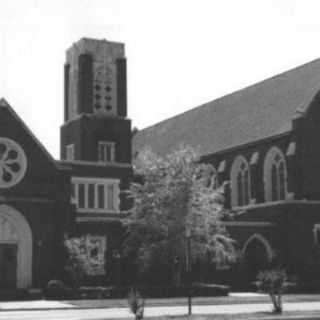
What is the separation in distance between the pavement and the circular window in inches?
375

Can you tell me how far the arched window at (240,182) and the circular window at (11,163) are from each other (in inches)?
727

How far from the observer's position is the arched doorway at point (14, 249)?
4222 cm

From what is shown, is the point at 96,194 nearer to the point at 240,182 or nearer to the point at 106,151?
the point at 106,151

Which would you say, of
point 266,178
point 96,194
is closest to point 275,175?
point 266,178

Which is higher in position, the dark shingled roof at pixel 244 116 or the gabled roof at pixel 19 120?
the dark shingled roof at pixel 244 116

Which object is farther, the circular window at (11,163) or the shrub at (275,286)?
the circular window at (11,163)

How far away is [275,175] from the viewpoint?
52969 mm

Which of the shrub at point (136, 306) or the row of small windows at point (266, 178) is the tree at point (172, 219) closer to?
the row of small windows at point (266, 178)

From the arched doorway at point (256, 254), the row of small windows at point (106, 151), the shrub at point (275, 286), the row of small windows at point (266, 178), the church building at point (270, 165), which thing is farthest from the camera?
the row of small windows at point (106, 151)

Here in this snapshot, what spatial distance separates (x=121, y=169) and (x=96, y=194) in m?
2.28

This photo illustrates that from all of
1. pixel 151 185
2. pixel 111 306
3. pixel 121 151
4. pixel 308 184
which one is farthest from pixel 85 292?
pixel 121 151

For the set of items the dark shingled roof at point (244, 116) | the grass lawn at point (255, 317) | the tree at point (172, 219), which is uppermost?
the dark shingled roof at point (244, 116)

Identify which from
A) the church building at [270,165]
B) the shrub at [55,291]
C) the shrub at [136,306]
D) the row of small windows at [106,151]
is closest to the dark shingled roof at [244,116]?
the church building at [270,165]

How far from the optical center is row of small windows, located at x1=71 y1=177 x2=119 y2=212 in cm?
4825
